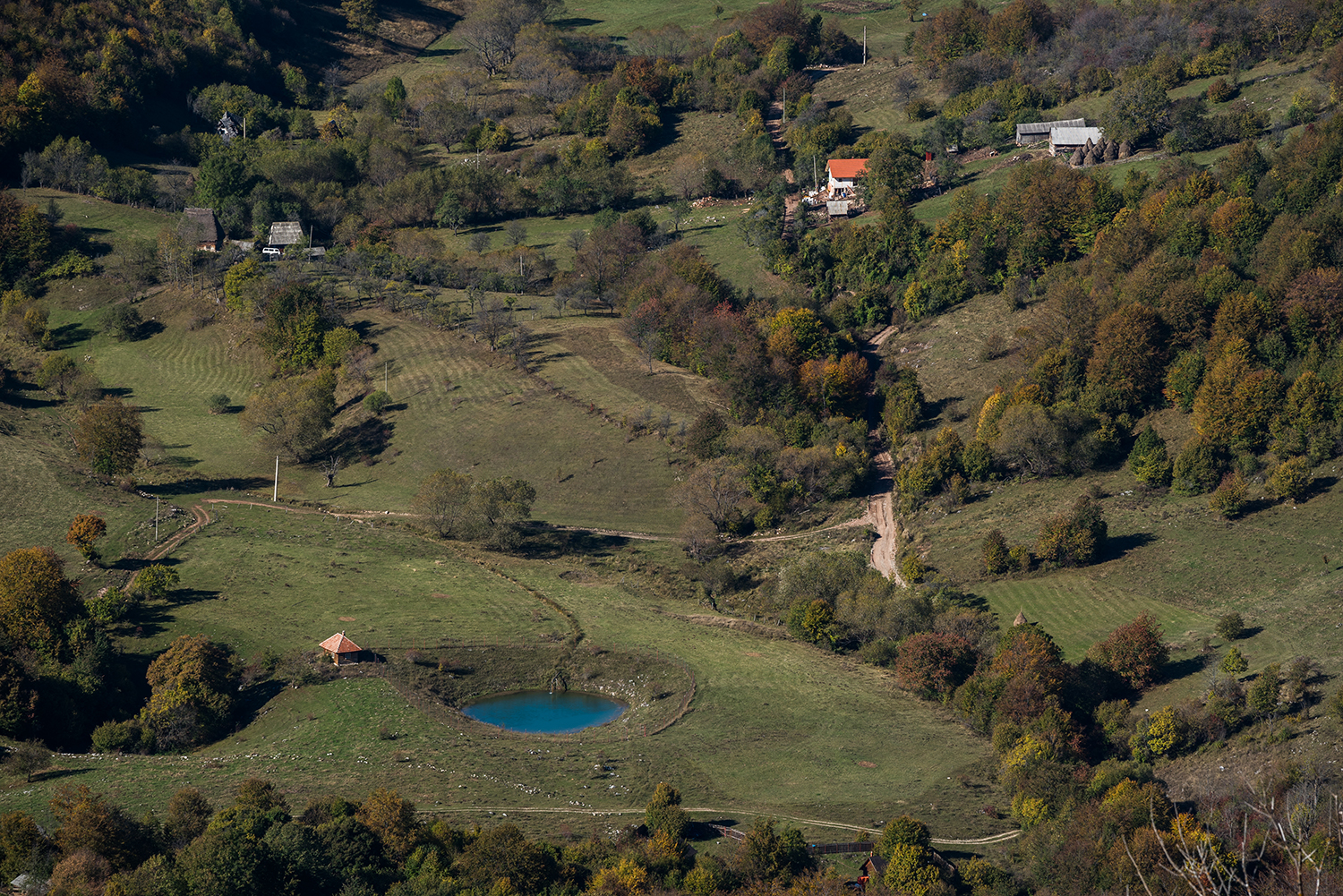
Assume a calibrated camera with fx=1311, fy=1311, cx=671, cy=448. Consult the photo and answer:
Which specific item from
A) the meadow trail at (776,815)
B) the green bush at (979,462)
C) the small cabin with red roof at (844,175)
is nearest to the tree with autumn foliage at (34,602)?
the meadow trail at (776,815)

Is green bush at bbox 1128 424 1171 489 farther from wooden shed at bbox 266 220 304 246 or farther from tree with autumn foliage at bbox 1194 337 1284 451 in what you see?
wooden shed at bbox 266 220 304 246

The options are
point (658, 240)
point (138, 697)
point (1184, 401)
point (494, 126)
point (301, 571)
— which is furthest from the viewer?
point (494, 126)

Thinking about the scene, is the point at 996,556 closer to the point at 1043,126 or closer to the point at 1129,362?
the point at 1129,362

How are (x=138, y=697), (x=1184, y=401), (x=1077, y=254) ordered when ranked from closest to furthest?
(x=138, y=697) < (x=1184, y=401) < (x=1077, y=254)

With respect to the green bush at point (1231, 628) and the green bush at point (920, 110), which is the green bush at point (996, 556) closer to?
the green bush at point (1231, 628)

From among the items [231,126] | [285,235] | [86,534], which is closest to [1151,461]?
[86,534]

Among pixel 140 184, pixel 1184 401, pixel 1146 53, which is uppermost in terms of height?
pixel 1146 53

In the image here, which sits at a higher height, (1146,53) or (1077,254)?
(1146,53)

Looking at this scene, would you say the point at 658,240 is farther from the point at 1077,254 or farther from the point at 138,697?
the point at 138,697

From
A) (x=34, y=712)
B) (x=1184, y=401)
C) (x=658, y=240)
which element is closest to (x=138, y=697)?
(x=34, y=712)
